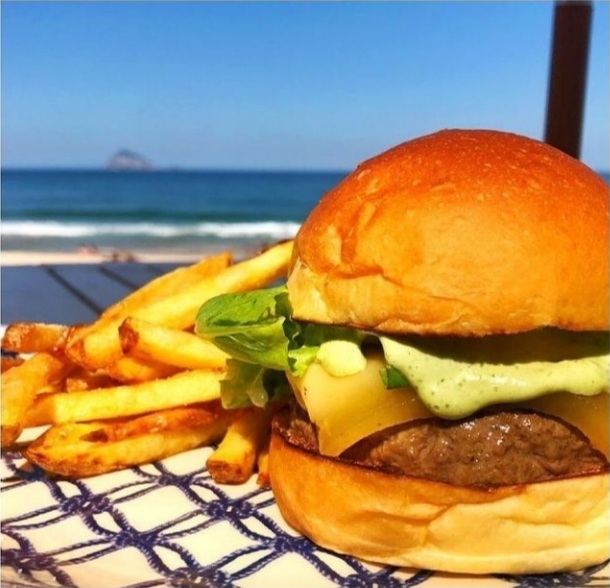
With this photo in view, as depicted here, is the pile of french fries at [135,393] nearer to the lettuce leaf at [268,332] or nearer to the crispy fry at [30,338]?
the crispy fry at [30,338]

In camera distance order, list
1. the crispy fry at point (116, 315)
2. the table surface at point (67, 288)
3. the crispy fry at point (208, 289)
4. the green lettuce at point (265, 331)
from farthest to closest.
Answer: the table surface at point (67, 288), the crispy fry at point (208, 289), the crispy fry at point (116, 315), the green lettuce at point (265, 331)

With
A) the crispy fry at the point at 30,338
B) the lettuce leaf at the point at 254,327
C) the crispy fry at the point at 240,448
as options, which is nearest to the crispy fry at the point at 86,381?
the crispy fry at the point at 30,338

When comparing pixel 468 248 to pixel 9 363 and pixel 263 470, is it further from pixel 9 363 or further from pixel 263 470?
pixel 9 363

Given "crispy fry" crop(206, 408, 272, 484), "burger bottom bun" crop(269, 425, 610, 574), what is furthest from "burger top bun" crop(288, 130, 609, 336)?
"crispy fry" crop(206, 408, 272, 484)

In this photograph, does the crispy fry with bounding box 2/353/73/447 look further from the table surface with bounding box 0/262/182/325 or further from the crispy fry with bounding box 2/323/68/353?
the table surface with bounding box 0/262/182/325

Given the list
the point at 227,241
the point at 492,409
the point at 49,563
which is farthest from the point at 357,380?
the point at 227,241

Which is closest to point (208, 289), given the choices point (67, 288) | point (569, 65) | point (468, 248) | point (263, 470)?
point (263, 470)
